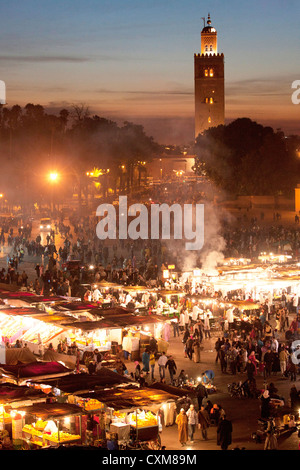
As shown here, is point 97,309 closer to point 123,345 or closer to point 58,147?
point 123,345

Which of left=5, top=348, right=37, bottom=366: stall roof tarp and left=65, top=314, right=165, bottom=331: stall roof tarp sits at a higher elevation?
left=65, top=314, right=165, bottom=331: stall roof tarp

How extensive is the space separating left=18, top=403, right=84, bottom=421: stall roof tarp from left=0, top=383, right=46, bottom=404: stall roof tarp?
23 cm

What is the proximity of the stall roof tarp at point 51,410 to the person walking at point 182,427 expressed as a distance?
180cm

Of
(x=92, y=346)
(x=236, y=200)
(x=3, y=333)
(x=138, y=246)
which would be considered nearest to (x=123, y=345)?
(x=92, y=346)

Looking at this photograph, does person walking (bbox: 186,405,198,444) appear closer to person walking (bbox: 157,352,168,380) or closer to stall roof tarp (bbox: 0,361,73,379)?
stall roof tarp (bbox: 0,361,73,379)

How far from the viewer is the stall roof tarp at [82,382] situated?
13.4m

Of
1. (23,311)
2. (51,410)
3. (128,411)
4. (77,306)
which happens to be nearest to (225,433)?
(128,411)

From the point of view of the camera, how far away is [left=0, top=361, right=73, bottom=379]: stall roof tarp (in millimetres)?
14383

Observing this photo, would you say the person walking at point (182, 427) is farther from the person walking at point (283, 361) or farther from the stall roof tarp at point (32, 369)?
the person walking at point (283, 361)

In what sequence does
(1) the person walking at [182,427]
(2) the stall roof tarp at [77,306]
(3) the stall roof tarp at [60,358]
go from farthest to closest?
1. (2) the stall roof tarp at [77,306]
2. (3) the stall roof tarp at [60,358]
3. (1) the person walking at [182,427]

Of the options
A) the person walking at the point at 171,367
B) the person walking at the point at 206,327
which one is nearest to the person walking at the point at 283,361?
the person walking at the point at 171,367

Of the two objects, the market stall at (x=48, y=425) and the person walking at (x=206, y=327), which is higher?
the person walking at (x=206, y=327)

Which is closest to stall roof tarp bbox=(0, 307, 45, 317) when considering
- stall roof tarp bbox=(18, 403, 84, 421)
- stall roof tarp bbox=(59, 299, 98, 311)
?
stall roof tarp bbox=(59, 299, 98, 311)

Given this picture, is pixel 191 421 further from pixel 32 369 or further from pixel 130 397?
pixel 32 369
